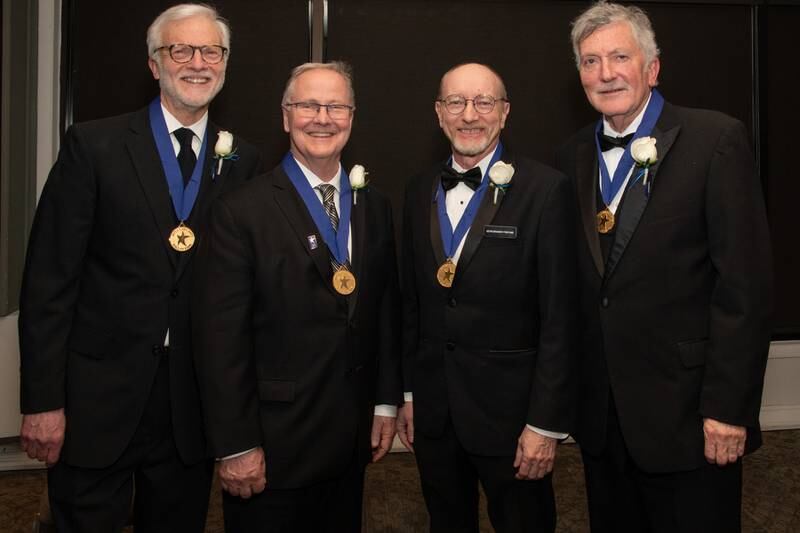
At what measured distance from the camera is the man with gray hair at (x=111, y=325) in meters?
2.03

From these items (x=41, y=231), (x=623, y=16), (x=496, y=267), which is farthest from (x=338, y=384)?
(x=623, y=16)

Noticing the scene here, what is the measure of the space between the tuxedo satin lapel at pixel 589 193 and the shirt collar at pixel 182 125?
1293 millimetres

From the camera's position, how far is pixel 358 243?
2.13 metres

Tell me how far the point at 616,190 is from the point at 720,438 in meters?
0.81

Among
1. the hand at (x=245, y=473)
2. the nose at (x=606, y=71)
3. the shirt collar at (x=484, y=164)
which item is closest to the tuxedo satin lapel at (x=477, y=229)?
the shirt collar at (x=484, y=164)

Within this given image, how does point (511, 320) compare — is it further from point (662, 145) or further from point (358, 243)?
point (662, 145)

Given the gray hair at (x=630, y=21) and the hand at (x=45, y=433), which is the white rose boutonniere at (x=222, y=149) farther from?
the gray hair at (x=630, y=21)

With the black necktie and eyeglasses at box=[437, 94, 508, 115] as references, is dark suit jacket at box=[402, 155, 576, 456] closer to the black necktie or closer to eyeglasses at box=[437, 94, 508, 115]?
eyeglasses at box=[437, 94, 508, 115]

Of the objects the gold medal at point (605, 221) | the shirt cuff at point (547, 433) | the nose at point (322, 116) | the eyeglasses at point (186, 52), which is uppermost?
the eyeglasses at point (186, 52)

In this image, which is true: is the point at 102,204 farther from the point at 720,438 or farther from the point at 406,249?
the point at 720,438

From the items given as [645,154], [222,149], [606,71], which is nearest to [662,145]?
[645,154]

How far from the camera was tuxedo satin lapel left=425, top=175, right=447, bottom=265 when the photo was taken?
2.22 meters

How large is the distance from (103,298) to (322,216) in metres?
0.73

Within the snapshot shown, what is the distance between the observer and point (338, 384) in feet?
6.73
